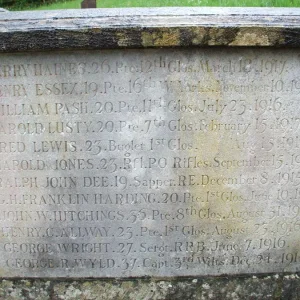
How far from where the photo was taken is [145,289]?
312cm


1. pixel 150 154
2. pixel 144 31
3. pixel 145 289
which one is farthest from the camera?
pixel 145 289

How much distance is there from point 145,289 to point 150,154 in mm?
942

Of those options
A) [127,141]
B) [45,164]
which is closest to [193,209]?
[127,141]

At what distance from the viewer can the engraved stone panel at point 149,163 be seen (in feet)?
8.94

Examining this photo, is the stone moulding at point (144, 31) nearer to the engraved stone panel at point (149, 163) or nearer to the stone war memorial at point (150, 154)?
the stone war memorial at point (150, 154)

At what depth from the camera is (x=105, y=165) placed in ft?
9.47

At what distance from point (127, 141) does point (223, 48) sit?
2.59 feet

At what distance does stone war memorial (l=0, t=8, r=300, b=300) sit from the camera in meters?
2.62

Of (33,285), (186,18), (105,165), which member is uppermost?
(186,18)

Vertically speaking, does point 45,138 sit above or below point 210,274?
above

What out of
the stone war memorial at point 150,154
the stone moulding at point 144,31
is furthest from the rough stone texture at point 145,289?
the stone moulding at point 144,31

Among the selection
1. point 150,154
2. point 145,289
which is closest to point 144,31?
point 150,154

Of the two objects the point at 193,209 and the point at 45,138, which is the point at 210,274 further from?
the point at 45,138

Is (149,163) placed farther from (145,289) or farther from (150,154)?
(145,289)
